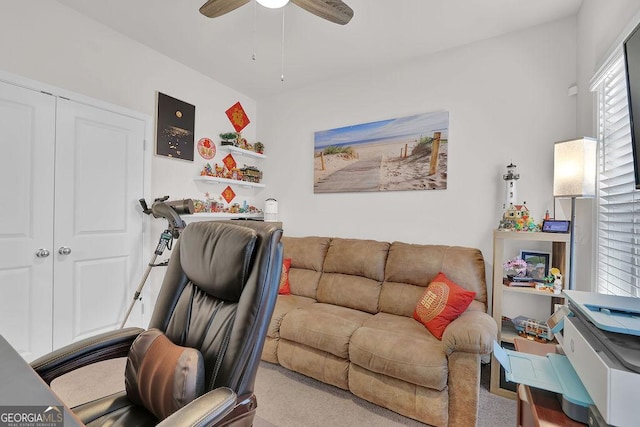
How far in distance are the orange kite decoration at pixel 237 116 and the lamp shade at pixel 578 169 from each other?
324 centimetres

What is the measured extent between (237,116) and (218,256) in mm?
2920

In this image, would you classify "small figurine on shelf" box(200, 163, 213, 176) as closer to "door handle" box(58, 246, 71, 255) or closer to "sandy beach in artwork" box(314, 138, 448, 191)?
"door handle" box(58, 246, 71, 255)

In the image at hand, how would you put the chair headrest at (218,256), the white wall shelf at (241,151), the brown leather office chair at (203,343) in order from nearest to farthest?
the brown leather office chair at (203,343) < the chair headrest at (218,256) < the white wall shelf at (241,151)

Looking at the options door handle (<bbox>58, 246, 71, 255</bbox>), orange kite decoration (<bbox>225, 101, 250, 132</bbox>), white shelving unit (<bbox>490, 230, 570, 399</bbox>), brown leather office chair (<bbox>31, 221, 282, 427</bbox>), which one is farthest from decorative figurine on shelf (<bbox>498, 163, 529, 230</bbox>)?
door handle (<bbox>58, 246, 71, 255</bbox>)

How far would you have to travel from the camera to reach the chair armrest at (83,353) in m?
0.99

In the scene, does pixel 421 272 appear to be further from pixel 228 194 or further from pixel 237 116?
pixel 237 116

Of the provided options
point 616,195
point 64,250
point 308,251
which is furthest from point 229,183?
point 616,195

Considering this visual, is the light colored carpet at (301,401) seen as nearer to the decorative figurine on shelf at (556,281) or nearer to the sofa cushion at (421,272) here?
the sofa cushion at (421,272)

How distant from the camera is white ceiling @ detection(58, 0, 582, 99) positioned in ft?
6.90

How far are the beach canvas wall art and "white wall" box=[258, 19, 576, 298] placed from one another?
79mm

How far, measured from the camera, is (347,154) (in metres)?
3.16

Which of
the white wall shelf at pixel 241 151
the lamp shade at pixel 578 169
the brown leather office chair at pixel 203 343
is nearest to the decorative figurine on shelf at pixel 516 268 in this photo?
the lamp shade at pixel 578 169

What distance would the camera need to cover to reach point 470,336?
157 cm

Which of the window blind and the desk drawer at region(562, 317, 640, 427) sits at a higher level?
the window blind
